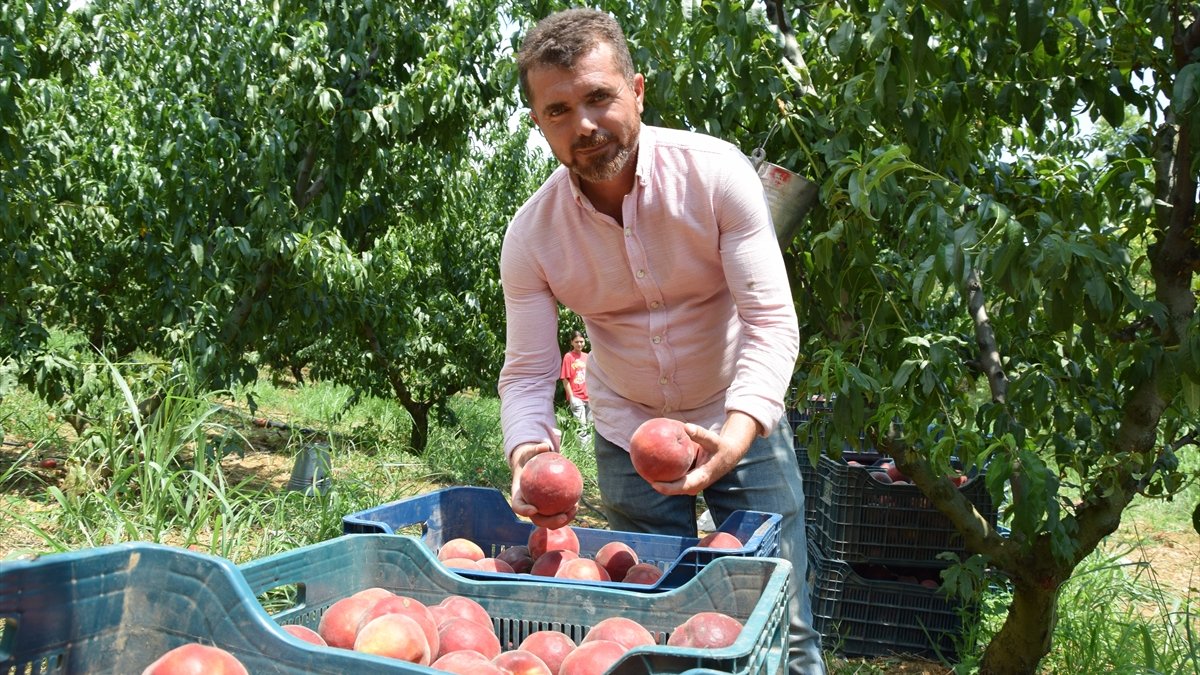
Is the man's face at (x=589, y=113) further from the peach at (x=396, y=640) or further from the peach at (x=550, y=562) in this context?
the peach at (x=396, y=640)

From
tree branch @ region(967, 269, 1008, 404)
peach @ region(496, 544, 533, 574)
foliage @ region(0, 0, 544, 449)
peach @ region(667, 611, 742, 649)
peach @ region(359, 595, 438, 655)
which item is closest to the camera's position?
peach @ region(667, 611, 742, 649)

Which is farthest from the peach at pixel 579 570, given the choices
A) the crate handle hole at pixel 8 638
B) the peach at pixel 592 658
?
the crate handle hole at pixel 8 638

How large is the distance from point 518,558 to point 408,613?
66 cm

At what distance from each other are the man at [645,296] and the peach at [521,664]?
1.87ft

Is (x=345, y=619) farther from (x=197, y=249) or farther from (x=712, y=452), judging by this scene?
(x=197, y=249)

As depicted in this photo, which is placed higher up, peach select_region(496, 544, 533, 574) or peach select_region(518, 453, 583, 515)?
peach select_region(518, 453, 583, 515)

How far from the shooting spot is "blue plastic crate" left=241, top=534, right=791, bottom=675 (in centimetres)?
135

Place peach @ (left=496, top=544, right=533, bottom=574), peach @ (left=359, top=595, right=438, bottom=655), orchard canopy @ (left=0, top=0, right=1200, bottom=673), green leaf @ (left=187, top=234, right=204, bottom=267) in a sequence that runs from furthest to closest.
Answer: green leaf @ (left=187, top=234, right=204, bottom=267) → orchard canopy @ (left=0, top=0, right=1200, bottom=673) → peach @ (left=496, top=544, right=533, bottom=574) → peach @ (left=359, top=595, right=438, bottom=655)

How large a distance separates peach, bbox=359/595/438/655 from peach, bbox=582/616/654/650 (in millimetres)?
217

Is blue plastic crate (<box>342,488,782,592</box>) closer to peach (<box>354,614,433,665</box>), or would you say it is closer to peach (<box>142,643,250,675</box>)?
peach (<box>354,614,433,665</box>)

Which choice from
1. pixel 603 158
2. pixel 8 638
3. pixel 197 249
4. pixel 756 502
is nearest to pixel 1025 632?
pixel 756 502

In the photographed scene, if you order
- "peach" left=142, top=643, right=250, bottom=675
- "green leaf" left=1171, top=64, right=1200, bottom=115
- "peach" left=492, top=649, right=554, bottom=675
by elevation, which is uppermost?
"green leaf" left=1171, top=64, right=1200, bottom=115

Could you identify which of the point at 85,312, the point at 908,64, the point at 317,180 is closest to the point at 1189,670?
the point at 908,64

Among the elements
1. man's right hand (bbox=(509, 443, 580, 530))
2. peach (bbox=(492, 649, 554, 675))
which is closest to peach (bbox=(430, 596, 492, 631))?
peach (bbox=(492, 649, 554, 675))
